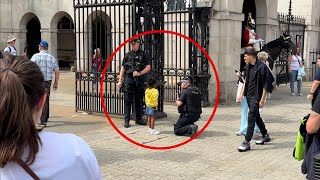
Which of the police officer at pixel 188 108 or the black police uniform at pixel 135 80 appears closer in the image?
the police officer at pixel 188 108

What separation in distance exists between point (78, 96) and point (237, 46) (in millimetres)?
5678

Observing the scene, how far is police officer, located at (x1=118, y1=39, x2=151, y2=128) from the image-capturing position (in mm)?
10023

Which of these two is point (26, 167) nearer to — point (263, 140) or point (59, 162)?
point (59, 162)

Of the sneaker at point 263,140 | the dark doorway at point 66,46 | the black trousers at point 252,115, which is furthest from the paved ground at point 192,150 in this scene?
the dark doorway at point 66,46

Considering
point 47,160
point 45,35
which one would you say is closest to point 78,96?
point 47,160

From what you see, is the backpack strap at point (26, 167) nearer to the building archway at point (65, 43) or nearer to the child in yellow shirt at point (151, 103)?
the child in yellow shirt at point (151, 103)

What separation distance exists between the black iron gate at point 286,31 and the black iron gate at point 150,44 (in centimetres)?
529

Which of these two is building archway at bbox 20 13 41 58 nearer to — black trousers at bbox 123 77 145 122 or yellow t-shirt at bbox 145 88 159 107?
black trousers at bbox 123 77 145 122

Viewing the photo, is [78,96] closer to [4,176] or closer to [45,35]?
[4,176]

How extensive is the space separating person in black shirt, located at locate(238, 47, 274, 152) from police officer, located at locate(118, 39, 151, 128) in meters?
2.78

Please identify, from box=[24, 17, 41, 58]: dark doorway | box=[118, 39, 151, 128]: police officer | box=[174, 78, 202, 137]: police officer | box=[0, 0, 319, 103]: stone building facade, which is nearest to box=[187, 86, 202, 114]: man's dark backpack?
box=[174, 78, 202, 137]: police officer

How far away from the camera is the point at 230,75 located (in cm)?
1399

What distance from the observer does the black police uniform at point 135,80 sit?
1003 cm

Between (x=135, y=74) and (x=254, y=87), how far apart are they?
3023mm
